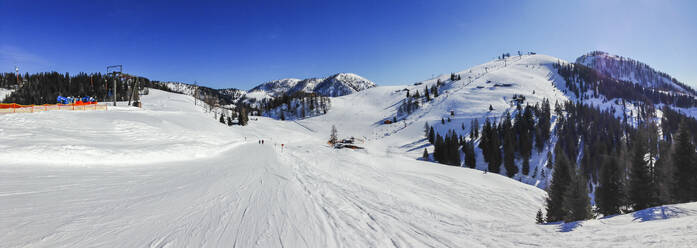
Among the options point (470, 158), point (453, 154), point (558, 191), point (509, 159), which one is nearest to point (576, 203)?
point (558, 191)

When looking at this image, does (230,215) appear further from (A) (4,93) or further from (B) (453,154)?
(A) (4,93)

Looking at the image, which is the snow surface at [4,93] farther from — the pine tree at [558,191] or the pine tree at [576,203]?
the pine tree at [576,203]

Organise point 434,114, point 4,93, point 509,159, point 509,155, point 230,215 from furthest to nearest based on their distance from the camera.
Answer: point 434,114
point 4,93
point 509,155
point 509,159
point 230,215

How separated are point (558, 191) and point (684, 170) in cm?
1421

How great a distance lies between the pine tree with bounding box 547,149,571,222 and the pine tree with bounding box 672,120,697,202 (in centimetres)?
1084

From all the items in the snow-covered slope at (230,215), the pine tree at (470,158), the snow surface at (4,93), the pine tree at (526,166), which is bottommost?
the pine tree at (526,166)

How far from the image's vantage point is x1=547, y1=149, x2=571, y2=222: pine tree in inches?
805

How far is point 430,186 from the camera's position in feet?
51.4

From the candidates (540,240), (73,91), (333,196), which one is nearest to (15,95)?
(73,91)

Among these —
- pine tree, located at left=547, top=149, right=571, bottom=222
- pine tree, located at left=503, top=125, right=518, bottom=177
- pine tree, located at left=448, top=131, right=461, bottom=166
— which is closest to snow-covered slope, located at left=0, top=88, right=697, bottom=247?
pine tree, located at left=547, top=149, right=571, bottom=222

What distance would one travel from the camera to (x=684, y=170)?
24.1 m

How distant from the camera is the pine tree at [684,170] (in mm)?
23312

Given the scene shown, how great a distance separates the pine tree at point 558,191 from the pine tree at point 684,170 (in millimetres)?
10843

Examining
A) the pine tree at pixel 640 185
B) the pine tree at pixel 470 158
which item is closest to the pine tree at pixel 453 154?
the pine tree at pixel 470 158
